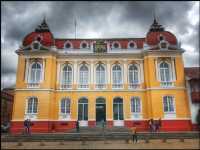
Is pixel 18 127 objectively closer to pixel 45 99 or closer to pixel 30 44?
pixel 45 99

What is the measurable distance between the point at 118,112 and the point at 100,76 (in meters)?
5.58

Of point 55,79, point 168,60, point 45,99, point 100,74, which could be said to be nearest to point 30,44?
point 55,79

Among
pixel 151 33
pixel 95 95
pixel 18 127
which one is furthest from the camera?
pixel 151 33

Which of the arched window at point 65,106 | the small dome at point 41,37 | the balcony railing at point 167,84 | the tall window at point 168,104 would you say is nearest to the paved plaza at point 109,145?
the tall window at point 168,104

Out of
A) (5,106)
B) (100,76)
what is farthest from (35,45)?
(5,106)

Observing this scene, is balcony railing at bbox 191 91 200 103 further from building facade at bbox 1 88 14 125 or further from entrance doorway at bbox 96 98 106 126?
building facade at bbox 1 88 14 125

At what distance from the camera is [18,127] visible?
28.6 meters

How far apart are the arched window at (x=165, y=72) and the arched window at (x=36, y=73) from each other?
653 inches

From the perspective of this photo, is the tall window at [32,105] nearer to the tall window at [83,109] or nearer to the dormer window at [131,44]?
the tall window at [83,109]

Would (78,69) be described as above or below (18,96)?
above

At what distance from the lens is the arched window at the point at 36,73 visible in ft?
99.9

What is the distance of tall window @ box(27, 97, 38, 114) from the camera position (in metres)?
29.2

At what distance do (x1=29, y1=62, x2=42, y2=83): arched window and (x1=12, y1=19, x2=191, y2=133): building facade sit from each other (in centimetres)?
14

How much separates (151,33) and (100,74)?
9782mm
